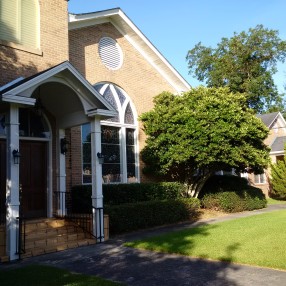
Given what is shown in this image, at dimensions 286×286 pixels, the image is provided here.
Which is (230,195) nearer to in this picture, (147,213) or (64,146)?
(147,213)

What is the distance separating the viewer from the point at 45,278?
261 inches

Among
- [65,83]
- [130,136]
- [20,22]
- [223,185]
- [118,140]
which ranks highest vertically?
[20,22]

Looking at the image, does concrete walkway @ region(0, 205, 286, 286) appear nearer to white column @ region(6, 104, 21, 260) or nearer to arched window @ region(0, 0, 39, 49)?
white column @ region(6, 104, 21, 260)

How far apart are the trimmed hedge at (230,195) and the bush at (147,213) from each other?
1.96 metres

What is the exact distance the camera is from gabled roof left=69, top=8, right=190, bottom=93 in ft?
45.9

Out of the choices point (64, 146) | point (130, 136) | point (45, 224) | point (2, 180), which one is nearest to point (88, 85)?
point (64, 146)

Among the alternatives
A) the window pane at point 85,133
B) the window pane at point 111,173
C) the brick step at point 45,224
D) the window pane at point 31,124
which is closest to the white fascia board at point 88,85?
the window pane at point 31,124

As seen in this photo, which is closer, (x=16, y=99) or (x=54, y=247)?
(x=16, y=99)

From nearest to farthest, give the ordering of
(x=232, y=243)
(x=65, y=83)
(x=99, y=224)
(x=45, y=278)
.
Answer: (x=45, y=278) < (x=232, y=243) < (x=65, y=83) < (x=99, y=224)

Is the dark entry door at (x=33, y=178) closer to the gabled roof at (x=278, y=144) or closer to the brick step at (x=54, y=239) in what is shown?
the brick step at (x=54, y=239)

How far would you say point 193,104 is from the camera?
15.1 m

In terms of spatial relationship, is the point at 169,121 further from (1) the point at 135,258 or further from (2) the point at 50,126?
(1) the point at 135,258

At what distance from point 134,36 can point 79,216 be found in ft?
28.0

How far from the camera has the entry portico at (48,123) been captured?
8.77 m
